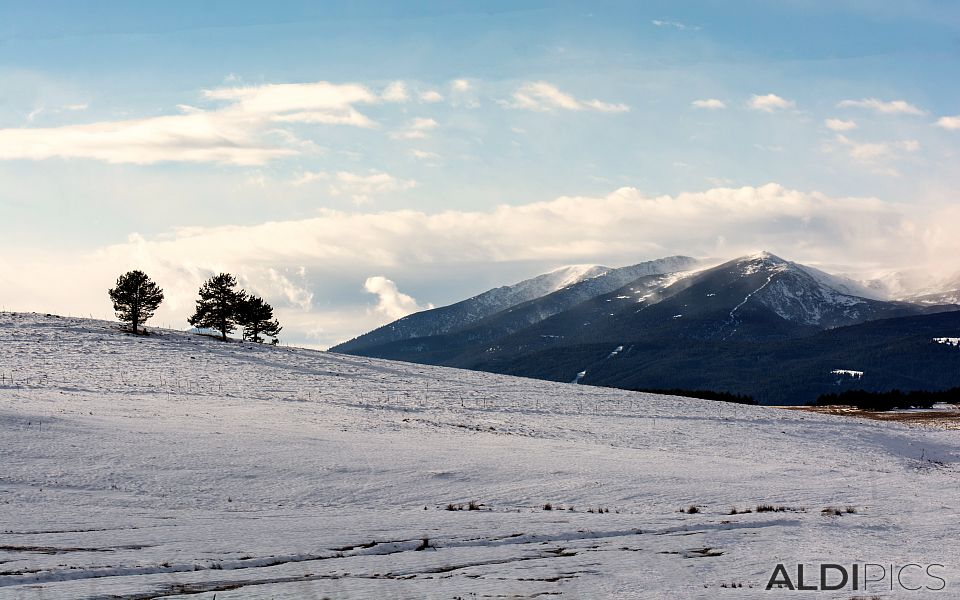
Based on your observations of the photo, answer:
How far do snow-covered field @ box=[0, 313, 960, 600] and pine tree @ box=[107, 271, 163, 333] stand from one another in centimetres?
2954

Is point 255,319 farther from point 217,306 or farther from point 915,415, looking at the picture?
point 915,415

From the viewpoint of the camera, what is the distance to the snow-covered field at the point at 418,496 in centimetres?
1532

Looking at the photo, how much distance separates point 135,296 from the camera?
81.0 m

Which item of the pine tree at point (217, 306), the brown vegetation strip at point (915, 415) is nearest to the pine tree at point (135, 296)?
the pine tree at point (217, 306)

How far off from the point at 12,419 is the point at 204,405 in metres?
11.8

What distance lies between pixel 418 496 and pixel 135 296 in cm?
6504

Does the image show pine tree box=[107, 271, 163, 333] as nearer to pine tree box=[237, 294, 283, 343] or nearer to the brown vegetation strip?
pine tree box=[237, 294, 283, 343]

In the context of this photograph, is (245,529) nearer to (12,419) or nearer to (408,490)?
(408,490)

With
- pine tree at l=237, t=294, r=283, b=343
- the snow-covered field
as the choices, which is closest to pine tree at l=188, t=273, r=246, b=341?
pine tree at l=237, t=294, r=283, b=343

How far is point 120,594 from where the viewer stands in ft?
44.7

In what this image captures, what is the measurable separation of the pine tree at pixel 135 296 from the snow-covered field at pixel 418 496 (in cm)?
2954

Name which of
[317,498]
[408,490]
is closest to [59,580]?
[317,498]

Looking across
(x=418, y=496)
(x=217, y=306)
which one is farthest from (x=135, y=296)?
(x=418, y=496)

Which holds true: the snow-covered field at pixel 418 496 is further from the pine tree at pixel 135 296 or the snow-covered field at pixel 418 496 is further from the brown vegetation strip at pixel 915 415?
the pine tree at pixel 135 296
